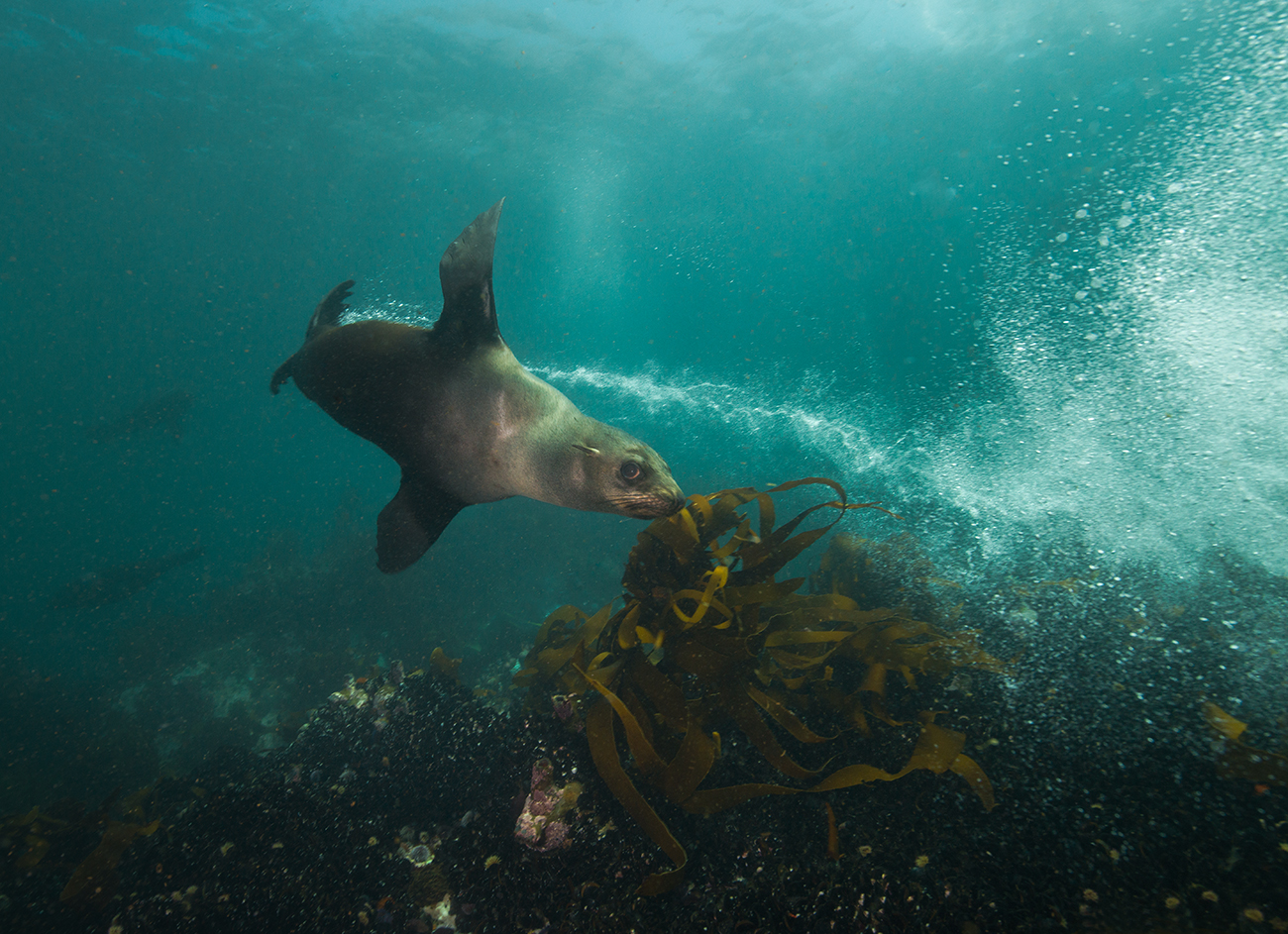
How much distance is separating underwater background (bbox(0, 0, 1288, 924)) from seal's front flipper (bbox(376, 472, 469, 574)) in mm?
2567

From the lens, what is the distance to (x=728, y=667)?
8.95 feet

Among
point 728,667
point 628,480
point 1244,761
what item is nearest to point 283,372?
point 628,480

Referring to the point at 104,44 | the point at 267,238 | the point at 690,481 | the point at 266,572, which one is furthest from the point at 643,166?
the point at 267,238

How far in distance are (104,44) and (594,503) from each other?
1184 inches

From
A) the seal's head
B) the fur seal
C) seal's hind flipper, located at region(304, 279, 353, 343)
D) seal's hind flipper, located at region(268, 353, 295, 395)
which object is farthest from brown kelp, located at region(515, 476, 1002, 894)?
seal's hind flipper, located at region(304, 279, 353, 343)

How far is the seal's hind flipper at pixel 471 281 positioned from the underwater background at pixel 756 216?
2.87 metres

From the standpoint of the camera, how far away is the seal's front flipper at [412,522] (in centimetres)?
299

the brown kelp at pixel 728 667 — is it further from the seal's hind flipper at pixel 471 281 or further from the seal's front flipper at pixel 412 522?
the seal's hind flipper at pixel 471 281

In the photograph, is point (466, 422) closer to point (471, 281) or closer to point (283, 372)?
point (471, 281)

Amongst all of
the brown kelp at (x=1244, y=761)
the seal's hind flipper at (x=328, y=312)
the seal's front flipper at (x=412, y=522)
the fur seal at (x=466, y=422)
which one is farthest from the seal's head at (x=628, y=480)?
the seal's hind flipper at (x=328, y=312)

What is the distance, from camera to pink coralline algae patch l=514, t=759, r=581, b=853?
238cm

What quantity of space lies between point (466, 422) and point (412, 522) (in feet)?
2.62

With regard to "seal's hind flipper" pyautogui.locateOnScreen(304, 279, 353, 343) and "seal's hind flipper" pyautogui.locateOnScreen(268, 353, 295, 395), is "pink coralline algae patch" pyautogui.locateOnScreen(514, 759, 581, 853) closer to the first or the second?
"seal's hind flipper" pyautogui.locateOnScreen(268, 353, 295, 395)

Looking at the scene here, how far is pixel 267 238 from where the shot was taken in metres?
45.5
